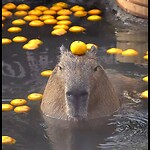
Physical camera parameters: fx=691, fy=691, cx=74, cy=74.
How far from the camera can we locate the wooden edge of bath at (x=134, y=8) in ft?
30.2

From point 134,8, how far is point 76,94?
344 cm

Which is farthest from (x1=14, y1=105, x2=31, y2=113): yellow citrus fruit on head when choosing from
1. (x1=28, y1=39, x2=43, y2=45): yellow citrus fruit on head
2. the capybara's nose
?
(x1=28, y1=39, x2=43, y2=45): yellow citrus fruit on head

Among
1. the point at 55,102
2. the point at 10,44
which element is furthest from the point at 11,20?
the point at 55,102

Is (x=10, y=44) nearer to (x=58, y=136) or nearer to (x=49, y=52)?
(x=49, y=52)

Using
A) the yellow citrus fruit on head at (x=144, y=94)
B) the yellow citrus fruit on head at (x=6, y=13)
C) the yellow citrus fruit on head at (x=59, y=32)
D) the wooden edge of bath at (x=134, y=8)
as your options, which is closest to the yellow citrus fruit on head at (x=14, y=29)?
the yellow citrus fruit on head at (x=59, y=32)

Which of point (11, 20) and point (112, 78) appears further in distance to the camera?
point (11, 20)

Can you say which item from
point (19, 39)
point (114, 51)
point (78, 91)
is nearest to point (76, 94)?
point (78, 91)

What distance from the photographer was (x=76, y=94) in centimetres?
614

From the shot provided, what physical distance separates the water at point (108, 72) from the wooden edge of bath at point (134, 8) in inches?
9.1

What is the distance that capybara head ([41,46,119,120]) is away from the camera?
6.20 metres

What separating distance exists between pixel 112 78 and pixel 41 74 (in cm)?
80

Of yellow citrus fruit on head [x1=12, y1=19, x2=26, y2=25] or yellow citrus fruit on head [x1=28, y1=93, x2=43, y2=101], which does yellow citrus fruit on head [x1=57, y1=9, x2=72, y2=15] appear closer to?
yellow citrus fruit on head [x1=12, y1=19, x2=26, y2=25]

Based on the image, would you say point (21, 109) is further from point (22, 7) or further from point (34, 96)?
point (22, 7)

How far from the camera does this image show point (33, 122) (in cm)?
662
